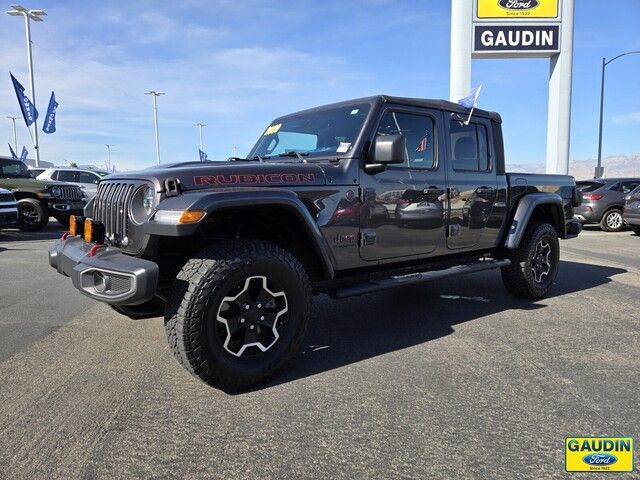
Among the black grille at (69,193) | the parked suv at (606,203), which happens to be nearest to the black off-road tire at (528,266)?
the parked suv at (606,203)

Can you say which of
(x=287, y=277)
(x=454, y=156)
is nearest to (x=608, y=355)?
(x=454, y=156)

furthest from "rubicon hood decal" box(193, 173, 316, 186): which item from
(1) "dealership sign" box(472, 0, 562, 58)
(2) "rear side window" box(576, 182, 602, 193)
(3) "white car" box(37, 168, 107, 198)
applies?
(1) "dealership sign" box(472, 0, 562, 58)

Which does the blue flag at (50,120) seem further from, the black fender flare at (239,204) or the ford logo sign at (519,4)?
the black fender flare at (239,204)

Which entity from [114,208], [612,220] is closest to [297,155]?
[114,208]

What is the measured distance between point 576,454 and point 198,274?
212 centimetres

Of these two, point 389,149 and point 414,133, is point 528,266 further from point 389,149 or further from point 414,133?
point 389,149

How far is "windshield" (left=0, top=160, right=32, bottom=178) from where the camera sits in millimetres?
11731

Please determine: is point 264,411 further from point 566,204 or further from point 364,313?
point 566,204

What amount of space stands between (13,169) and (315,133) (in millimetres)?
11146

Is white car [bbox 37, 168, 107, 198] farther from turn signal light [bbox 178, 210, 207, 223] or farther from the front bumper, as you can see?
A: turn signal light [bbox 178, 210, 207, 223]

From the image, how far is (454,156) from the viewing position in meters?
4.38

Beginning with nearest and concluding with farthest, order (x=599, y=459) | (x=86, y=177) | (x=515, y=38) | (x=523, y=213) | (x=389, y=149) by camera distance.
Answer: (x=599, y=459) < (x=389, y=149) < (x=523, y=213) < (x=86, y=177) < (x=515, y=38)

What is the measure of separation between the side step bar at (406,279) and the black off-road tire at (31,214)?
1062 centimetres

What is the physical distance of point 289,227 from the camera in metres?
3.26
